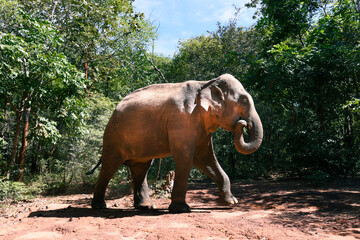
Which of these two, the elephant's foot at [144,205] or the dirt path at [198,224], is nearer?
the dirt path at [198,224]

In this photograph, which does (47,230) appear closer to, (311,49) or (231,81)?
(231,81)

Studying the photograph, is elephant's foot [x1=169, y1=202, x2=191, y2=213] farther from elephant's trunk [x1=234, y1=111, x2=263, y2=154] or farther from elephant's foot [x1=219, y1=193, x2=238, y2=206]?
elephant's trunk [x1=234, y1=111, x2=263, y2=154]

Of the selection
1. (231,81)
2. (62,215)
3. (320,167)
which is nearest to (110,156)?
(62,215)

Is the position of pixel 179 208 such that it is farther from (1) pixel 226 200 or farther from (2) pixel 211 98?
(2) pixel 211 98

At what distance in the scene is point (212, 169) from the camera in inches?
226

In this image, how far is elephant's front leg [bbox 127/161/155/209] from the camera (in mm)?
5761

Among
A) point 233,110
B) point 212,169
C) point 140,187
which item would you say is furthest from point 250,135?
point 140,187

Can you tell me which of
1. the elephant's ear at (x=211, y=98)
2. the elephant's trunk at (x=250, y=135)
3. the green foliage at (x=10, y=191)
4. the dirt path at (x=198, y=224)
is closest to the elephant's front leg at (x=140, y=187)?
the dirt path at (x=198, y=224)

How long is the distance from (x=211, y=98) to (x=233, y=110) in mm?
502

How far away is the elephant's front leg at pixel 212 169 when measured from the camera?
18.5ft

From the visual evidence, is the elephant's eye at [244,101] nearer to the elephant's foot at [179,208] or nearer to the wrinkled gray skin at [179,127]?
the wrinkled gray skin at [179,127]

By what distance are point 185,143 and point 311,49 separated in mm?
7789

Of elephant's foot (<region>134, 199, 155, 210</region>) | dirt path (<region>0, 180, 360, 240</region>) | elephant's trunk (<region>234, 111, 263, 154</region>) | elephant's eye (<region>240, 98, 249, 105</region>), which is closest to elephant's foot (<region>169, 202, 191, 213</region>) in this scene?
dirt path (<region>0, 180, 360, 240</region>)

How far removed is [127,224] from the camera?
412 centimetres
